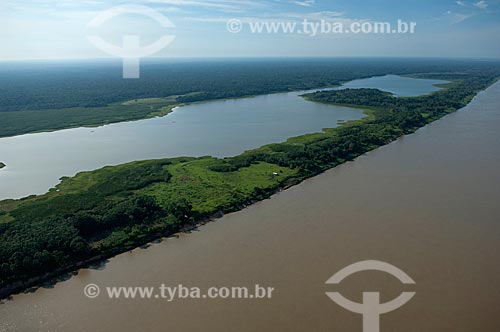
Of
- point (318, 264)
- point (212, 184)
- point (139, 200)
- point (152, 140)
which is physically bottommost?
point (318, 264)

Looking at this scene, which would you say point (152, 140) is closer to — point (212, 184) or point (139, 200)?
point (212, 184)

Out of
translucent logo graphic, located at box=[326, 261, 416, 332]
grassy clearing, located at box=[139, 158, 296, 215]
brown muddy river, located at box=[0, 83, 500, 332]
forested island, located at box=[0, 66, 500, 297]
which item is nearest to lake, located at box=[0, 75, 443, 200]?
forested island, located at box=[0, 66, 500, 297]

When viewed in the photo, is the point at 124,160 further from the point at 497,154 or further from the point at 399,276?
the point at 497,154

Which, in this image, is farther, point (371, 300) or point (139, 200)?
point (139, 200)

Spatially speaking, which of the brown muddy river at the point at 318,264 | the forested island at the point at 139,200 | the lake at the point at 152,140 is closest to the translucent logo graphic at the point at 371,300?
the brown muddy river at the point at 318,264

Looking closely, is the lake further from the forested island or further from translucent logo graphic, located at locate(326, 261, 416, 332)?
translucent logo graphic, located at locate(326, 261, 416, 332)

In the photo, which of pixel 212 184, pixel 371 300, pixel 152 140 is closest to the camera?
pixel 371 300

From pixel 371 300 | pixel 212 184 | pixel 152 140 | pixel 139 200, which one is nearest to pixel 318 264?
pixel 371 300
